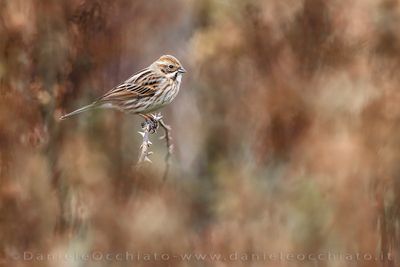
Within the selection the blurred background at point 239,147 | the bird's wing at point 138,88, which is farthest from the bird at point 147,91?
the blurred background at point 239,147

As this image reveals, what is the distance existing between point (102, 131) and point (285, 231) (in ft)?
4.30

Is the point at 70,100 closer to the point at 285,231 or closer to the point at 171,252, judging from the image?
the point at 171,252

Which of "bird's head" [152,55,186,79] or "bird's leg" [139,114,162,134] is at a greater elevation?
"bird's head" [152,55,186,79]

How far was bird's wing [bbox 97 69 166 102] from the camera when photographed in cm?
324

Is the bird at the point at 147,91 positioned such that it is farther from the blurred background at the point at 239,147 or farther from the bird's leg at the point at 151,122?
the blurred background at the point at 239,147

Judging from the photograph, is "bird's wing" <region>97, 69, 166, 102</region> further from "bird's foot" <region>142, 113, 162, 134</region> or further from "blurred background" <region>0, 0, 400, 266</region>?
"blurred background" <region>0, 0, 400, 266</region>

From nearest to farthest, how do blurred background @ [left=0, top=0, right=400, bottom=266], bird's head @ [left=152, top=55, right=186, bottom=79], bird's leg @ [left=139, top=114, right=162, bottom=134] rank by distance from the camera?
bird's leg @ [left=139, top=114, right=162, bottom=134] → bird's head @ [left=152, top=55, right=186, bottom=79] → blurred background @ [left=0, top=0, right=400, bottom=266]

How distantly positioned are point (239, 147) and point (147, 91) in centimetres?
301

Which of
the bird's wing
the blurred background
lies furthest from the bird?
the blurred background

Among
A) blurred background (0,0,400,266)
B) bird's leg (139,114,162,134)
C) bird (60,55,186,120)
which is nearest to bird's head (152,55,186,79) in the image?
bird (60,55,186,120)

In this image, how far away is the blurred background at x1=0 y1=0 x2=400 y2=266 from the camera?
13.4 ft

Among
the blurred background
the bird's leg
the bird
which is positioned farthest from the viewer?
the blurred background

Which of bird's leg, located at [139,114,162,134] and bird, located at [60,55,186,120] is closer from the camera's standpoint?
bird's leg, located at [139,114,162,134]

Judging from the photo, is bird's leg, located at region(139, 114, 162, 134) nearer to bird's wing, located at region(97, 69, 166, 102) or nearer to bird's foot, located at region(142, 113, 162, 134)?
bird's foot, located at region(142, 113, 162, 134)
